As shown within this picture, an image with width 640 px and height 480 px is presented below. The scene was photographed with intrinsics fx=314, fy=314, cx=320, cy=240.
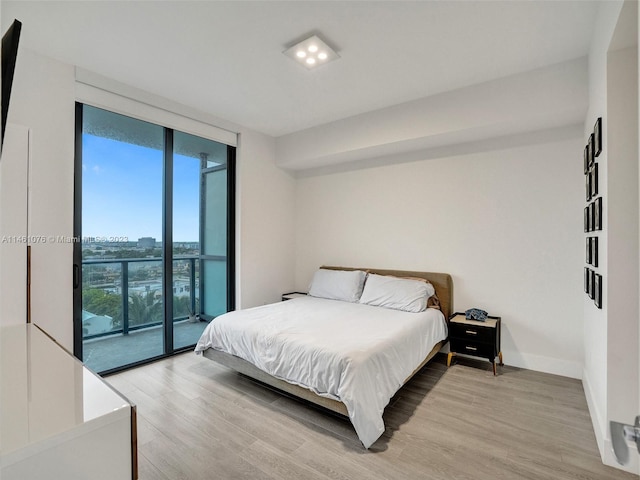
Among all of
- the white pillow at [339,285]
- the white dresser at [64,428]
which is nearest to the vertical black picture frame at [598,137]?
the white pillow at [339,285]

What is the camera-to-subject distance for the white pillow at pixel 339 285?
13.1 ft

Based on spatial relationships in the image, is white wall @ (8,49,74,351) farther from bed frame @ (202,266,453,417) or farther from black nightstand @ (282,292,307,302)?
black nightstand @ (282,292,307,302)

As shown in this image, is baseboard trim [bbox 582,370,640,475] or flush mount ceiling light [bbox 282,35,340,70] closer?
baseboard trim [bbox 582,370,640,475]

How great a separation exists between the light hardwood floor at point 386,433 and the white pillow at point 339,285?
1.31 metres

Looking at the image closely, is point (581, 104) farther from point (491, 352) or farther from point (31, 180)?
point (31, 180)

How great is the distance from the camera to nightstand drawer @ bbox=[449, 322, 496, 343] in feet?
9.84

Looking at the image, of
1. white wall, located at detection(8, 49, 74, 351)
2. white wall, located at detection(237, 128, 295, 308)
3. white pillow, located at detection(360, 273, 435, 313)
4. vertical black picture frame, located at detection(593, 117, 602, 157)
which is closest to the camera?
vertical black picture frame, located at detection(593, 117, 602, 157)

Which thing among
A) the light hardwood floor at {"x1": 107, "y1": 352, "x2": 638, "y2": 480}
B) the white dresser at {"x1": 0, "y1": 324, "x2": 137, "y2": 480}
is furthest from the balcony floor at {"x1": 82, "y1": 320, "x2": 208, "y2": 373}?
the white dresser at {"x1": 0, "y1": 324, "x2": 137, "y2": 480}

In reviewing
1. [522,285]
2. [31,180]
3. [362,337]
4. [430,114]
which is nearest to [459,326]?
[522,285]

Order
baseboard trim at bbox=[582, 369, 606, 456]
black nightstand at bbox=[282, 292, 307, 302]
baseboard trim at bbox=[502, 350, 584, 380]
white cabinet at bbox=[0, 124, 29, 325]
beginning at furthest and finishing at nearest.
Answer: black nightstand at bbox=[282, 292, 307, 302]
baseboard trim at bbox=[502, 350, 584, 380]
white cabinet at bbox=[0, 124, 29, 325]
baseboard trim at bbox=[582, 369, 606, 456]

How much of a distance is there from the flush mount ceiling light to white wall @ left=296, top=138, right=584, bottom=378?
180 cm

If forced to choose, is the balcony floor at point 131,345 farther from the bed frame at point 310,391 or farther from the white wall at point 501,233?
the white wall at point 501,233

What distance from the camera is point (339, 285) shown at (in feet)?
13.4

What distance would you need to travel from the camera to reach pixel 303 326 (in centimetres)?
279
